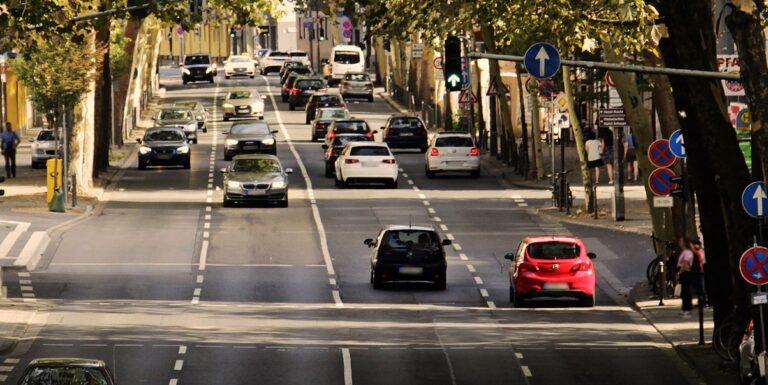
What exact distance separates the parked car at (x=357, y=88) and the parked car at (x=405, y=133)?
3094 centimetres

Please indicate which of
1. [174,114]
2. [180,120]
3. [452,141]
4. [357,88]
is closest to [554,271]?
[452,141]

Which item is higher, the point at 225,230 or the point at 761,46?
the point at 761,46

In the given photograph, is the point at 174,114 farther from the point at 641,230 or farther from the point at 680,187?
the point at 680,187

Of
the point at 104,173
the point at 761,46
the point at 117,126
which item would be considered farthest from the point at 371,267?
the point at 117,126

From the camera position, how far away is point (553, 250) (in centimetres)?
3578

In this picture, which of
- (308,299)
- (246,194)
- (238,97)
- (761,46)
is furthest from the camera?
(238,97)

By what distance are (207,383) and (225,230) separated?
70.5 feet

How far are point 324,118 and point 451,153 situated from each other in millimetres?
17939

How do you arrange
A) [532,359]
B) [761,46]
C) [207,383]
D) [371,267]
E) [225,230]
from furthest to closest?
[225,230], [371,267], [532,359], [207,383], [761,46]

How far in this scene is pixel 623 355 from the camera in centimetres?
2973

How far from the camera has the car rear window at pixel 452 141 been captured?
6256 centimetres

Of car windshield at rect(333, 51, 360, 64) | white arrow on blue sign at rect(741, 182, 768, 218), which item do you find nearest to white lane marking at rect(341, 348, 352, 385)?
white arrow on blue sign at rect(741, 182, 768, 218)

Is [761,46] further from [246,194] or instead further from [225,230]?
[246,194]

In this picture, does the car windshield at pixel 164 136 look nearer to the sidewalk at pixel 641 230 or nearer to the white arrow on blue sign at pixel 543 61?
the sidewalk at pixel 641 230
